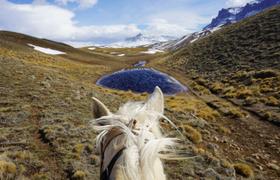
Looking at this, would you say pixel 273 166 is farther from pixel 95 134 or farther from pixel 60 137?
pixel 60 137

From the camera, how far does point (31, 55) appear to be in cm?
4628

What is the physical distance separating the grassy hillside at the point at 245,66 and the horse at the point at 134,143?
14269 mm

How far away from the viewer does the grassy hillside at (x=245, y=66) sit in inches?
780

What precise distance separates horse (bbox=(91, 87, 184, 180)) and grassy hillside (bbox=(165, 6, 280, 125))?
1427 cm

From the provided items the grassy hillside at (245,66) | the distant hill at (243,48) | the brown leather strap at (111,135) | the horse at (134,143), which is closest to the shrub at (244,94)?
the grassy hillside at (245,66)

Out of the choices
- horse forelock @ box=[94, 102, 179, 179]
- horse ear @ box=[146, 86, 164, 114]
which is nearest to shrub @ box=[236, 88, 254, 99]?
horse ear @ box=[146, 86, 164, 114]

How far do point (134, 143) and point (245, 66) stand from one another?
1408 inches

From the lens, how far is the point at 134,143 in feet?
5.64

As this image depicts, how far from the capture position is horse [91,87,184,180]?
157cm

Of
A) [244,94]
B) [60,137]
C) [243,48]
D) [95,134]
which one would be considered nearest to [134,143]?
[60,137]

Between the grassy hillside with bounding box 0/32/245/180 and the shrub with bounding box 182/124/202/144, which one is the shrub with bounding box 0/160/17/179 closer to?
the grassy hillside with bounding box 0/32/245/180

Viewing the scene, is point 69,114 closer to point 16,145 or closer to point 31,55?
point 16,145

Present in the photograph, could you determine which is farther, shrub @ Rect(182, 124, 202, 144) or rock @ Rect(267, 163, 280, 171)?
shrub @ Rect(182, 124, 202, 144)

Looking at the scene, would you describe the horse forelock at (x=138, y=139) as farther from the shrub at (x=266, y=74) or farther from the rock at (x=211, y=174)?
the shrub at (x=266, y=74)
